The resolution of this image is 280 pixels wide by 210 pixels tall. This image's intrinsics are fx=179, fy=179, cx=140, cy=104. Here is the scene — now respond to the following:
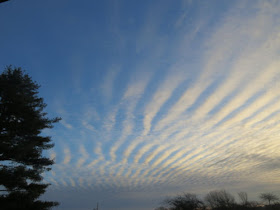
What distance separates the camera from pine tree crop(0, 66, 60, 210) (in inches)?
478

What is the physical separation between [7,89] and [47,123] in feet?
12.8

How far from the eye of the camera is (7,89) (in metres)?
13.8

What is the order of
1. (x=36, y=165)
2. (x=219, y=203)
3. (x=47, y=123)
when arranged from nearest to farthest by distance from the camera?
(x=36, y=165) < (x=47, y=123) < (x=219, y=203)

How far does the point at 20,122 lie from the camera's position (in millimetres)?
13352

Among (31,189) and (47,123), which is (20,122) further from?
(31,189)

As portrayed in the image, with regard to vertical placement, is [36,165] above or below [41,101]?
below

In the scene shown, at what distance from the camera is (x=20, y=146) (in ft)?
39.7

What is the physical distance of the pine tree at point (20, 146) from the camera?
12.1m

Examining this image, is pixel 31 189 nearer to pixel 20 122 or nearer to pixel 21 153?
pixel 21 153

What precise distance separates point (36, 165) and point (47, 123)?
3407 millimetres

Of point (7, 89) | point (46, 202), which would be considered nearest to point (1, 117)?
point (7, 89)

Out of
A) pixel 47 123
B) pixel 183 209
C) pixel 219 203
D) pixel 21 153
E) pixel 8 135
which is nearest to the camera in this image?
pixel 21 153

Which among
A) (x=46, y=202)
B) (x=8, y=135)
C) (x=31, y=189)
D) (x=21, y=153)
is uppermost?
(x=8, y=135)

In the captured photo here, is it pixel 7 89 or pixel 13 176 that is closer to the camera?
pixel 13 176
